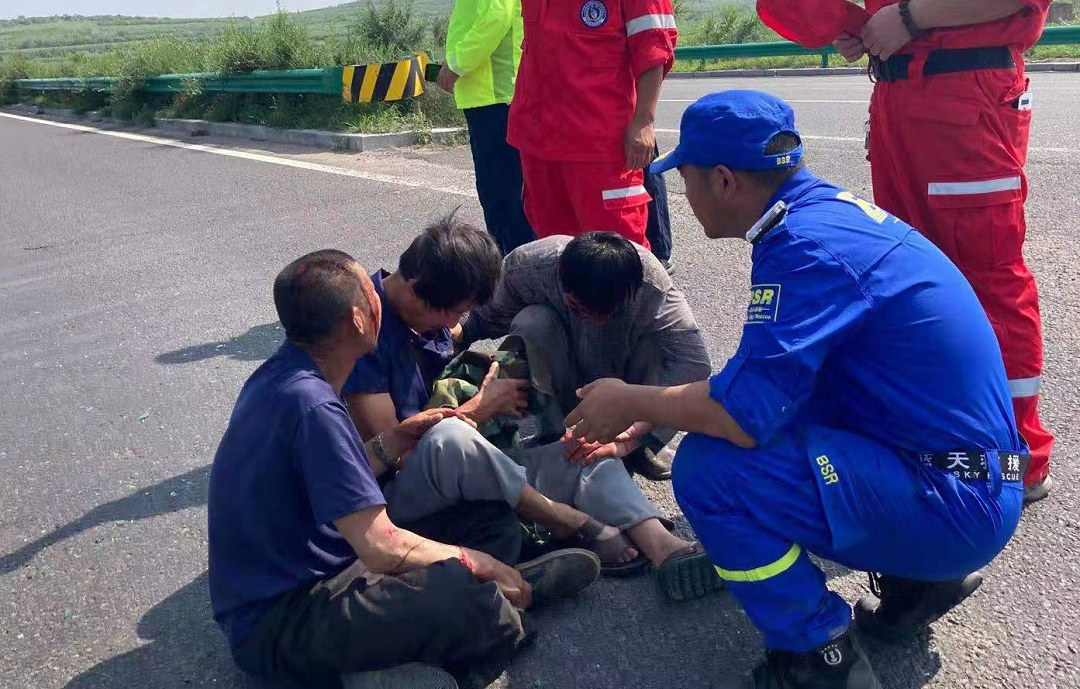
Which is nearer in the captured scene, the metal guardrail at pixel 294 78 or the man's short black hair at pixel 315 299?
the man's short black hair at pixel 315 299

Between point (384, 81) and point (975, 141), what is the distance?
31.4 feet

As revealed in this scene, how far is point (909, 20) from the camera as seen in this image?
2721mm

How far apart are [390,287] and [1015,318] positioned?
6.30 feet

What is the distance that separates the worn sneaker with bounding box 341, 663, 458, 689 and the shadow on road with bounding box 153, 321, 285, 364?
104 inches

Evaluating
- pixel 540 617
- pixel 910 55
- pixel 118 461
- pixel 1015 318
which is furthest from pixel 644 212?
pixel 118 461

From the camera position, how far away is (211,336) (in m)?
4.96

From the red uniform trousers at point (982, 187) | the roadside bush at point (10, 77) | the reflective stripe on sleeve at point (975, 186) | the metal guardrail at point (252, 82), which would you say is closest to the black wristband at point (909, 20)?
the red uniform trousers at point (982, 187)

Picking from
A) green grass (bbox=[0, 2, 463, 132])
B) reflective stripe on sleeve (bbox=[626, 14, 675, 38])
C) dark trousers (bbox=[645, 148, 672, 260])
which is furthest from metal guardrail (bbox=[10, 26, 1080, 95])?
reflective stripe on sleeve (bbox=[626, 14, 675, 38])

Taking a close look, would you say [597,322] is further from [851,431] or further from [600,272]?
[851,431]

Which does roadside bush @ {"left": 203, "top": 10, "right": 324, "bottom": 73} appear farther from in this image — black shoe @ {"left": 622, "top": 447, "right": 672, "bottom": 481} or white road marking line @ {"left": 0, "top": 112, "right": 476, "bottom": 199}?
black shoe @ {"left": 622, "top": 447, "right": 672, "bottom": 481}

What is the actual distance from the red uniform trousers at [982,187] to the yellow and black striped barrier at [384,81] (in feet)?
30.1

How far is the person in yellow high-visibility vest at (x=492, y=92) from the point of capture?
16.5ft

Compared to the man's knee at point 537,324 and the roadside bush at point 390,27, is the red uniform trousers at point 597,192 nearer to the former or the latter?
the man's knee at point 537,324

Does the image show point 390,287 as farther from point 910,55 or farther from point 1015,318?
point 1015,318
